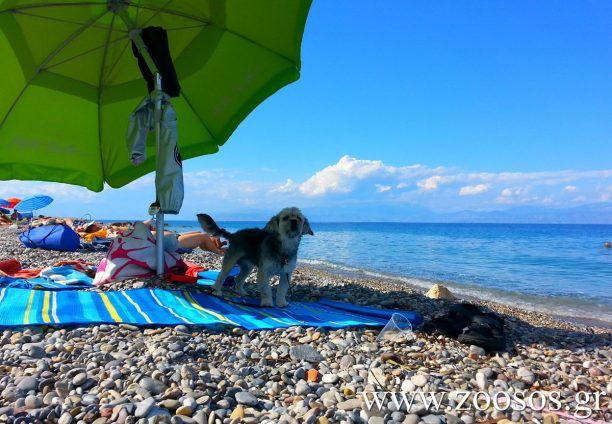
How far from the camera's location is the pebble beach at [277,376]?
255 centimetres

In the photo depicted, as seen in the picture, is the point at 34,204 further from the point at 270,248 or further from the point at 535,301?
the point at 535,301

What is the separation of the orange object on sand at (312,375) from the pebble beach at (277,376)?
0.01 metres

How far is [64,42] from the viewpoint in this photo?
250 inches

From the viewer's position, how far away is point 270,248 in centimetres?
564

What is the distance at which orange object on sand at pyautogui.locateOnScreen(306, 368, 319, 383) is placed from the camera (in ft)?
10.3

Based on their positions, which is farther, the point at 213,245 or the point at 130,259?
the point at 213,245

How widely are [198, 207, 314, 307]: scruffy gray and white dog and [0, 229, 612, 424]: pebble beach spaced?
4.30 feet

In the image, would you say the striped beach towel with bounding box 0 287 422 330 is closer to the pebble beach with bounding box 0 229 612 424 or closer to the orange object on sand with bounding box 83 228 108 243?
the pebble beach with bounding box 0 229 612 424

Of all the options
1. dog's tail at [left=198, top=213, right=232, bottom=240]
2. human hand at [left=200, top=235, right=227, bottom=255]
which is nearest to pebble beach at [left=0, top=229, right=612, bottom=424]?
dog's tail at [left=198, top=213, right=232, bottom=240]

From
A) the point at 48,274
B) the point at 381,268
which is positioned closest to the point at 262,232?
the point at 48,274

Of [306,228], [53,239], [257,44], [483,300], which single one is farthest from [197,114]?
[483,300]

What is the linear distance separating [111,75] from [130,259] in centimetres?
339

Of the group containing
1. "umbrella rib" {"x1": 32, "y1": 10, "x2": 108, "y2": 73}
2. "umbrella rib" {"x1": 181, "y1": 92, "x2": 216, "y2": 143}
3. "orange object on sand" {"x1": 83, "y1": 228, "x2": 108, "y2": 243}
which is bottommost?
"orange object on sand" {"x1": 83, "y1": 228, "x2": 108, "y2": 243}

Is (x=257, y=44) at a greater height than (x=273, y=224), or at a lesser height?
greater
